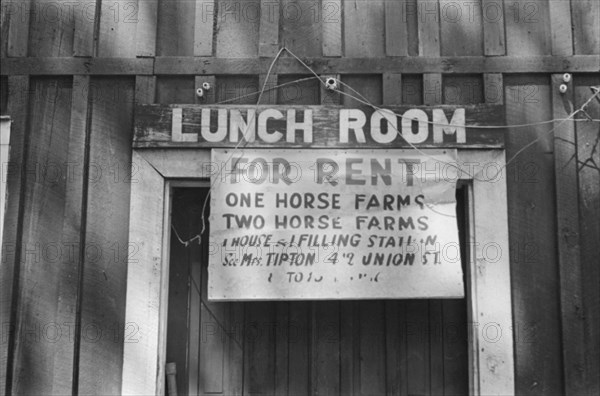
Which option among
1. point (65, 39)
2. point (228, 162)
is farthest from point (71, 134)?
point (228, 162)

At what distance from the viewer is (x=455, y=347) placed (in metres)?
4.29

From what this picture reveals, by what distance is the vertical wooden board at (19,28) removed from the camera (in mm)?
4438

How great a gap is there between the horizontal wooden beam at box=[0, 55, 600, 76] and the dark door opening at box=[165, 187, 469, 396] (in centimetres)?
95

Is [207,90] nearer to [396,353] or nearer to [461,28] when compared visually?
[461,28]

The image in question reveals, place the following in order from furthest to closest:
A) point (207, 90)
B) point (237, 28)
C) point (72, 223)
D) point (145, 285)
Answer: point (237, 28) < point (207, 90) < point (72, 223) < point (145, 285)

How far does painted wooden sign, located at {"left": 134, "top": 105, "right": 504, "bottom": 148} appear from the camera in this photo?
425 centimetres

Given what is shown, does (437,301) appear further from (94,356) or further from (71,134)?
(71,134)

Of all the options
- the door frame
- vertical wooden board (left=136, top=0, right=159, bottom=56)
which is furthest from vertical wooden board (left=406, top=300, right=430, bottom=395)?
vertical wooden board (left=136, top=0, right=159, bottom=56)

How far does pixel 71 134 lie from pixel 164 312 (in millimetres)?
1458

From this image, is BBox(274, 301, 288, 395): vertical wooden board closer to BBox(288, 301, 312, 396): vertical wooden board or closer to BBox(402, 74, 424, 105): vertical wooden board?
BBox(288, 301, 312, 396): vertical wooden board

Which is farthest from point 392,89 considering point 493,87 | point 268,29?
point 268,29

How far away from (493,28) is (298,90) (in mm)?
1508

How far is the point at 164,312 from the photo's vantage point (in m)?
4.18

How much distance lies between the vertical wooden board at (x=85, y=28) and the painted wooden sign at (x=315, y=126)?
2.20ft
